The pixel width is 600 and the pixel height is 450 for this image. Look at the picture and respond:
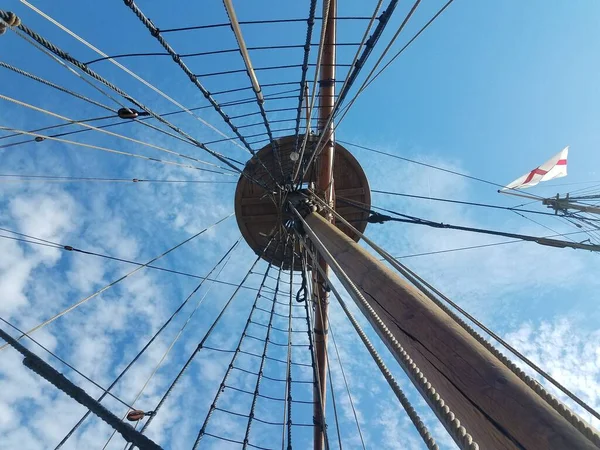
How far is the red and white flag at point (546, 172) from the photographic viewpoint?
455 inches

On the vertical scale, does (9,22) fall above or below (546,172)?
below

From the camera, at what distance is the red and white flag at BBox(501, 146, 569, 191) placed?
37.9 ft

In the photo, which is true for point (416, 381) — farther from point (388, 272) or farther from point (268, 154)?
point (268, 154)

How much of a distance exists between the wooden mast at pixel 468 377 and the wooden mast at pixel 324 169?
4.15m

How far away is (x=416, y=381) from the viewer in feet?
5.35

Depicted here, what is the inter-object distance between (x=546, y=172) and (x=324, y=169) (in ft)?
25.6

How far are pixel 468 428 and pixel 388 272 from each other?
130 centimetres

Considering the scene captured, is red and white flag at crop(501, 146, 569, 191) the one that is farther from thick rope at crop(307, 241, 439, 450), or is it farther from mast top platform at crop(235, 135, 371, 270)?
thick rope at crop(307, 241, 439, 450)

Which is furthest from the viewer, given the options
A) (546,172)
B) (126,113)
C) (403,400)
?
(546,172)

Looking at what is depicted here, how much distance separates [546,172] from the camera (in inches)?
456

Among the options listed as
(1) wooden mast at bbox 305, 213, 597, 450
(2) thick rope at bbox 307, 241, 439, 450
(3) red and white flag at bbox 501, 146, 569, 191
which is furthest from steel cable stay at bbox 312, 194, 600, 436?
(3) red and white flag at bbox 501, 146, 569, 191

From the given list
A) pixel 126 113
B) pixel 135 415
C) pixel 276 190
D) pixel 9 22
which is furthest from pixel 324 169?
pixel 9 22

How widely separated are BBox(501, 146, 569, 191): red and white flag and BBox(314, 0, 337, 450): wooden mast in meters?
6.72

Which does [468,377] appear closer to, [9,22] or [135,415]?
[9,22]
